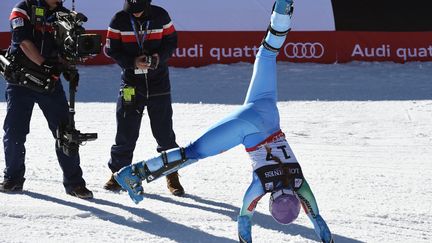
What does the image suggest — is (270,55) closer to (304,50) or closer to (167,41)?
(167,41)

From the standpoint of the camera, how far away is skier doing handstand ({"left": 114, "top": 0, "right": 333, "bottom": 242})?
556 cm

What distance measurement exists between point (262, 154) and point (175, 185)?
1816 mm

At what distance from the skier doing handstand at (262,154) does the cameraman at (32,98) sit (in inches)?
51.7

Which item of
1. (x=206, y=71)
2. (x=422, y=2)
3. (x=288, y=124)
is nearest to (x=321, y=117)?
(x=288, y=124)

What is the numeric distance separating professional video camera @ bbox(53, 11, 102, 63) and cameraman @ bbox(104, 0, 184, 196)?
19.8 inches

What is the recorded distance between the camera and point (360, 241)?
20.4 feet

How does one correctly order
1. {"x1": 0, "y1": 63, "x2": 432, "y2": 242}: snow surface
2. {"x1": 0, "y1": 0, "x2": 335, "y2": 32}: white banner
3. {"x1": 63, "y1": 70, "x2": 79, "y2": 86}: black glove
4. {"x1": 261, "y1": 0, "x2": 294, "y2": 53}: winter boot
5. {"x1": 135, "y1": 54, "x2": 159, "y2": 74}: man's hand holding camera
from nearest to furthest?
{"x1": 261, "y1": 0, "x2": 294, "y2": 53}: winter boot → {"x1": 0, "y1": 63, "x2": 432, "y2": 242}: snow surface → {"x1": 63, "y1": 70, "x2": 79, "y2": 86}: black glove → {"x1": 135, "y1": 54, "x2": 159, "y2": 74}: man's hand holding camera → {"x1": 0, "y1": 0, "x2": 335, "y2": 32}: white banner

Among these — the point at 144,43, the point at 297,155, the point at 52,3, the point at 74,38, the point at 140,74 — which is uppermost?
the point at 52,3

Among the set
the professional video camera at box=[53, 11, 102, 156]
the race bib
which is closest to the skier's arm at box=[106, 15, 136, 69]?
the professional video camera at box=[53, 11, 102, 156]

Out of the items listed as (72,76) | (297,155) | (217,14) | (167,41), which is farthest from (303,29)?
(72,76)

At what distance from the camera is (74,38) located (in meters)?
6.56

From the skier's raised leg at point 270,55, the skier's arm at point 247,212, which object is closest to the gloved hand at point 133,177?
the skier's arm at point 247,212

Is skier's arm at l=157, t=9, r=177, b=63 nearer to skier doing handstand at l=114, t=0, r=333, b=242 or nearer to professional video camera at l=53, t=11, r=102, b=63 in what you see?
professional video camera at l=53, t=11, r=102, b=63

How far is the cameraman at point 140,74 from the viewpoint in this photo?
7148 millimetres
